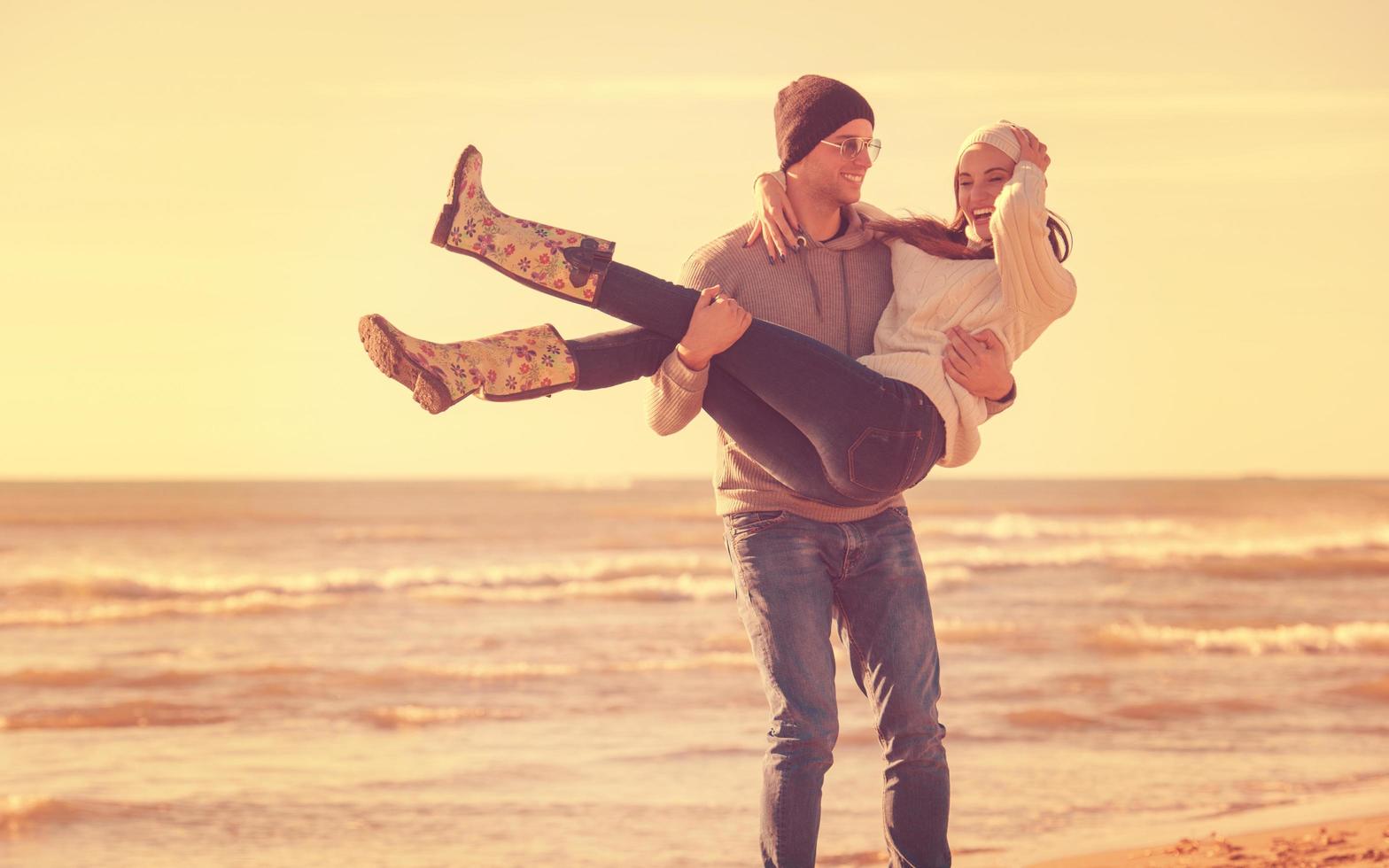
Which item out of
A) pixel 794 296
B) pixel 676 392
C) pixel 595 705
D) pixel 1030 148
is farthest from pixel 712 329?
pixel 595 705

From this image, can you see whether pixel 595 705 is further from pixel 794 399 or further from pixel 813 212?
pixel 794 399

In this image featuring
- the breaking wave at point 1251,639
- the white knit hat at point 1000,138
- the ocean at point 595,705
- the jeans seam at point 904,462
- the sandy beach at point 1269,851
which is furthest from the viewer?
the breaking wave at point 1251,639

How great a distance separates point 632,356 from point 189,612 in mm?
11716

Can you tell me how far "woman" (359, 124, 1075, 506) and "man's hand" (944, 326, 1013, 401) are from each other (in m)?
0.03

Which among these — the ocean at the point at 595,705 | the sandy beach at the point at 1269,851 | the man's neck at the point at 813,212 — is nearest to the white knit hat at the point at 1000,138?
the man's neck at the point at 813,212

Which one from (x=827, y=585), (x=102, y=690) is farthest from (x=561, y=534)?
(x=827, y=585)

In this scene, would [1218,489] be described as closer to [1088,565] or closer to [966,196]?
[1088,565]

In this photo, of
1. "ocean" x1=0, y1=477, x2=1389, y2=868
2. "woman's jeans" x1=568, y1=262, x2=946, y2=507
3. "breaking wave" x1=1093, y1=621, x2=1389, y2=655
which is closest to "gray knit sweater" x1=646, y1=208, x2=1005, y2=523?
"woman's jeans" x1=568, y1=262, x2=946, y2=507

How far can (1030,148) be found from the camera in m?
3.19

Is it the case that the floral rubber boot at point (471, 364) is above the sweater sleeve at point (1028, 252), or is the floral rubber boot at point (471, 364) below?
below

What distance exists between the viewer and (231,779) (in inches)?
247

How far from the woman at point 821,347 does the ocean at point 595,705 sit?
2.42m

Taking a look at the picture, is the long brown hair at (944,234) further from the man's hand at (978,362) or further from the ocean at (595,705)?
the ocean at (595,705)

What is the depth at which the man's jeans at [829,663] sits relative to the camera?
3014mm
